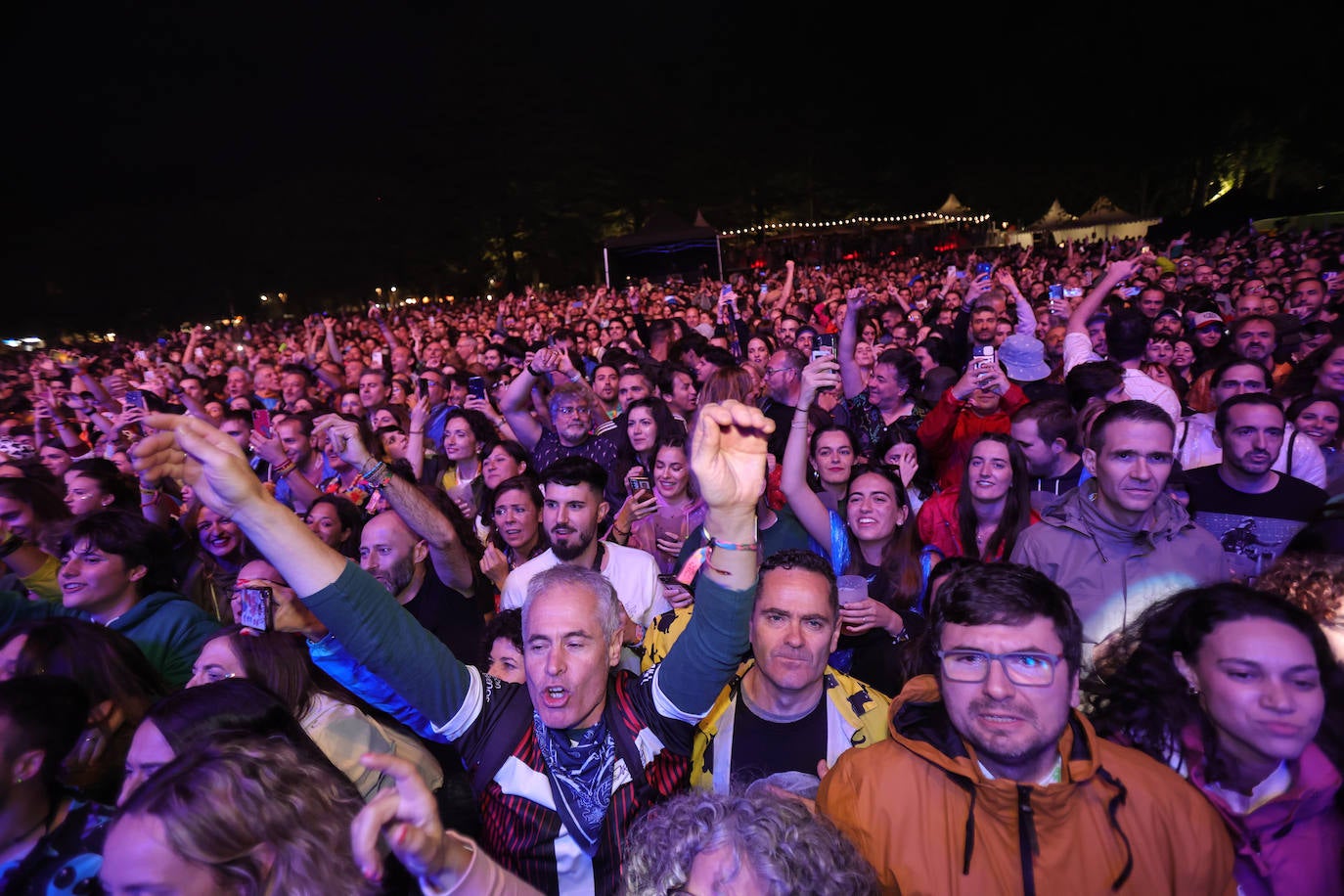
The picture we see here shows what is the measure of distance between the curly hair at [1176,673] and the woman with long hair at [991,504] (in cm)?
124

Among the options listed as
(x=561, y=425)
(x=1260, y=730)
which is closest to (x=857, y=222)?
(x=561, y=425)

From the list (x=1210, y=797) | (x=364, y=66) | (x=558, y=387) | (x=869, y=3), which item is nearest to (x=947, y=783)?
(x=1210, y=797)

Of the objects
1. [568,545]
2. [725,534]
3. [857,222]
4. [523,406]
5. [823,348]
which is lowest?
[568,545]

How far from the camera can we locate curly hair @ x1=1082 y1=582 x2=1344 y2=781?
178 cm

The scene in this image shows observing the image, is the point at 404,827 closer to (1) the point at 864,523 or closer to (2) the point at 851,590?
(2) the point at 851,590

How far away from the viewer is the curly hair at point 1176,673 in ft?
5.84

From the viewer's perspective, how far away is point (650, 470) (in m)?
4.54

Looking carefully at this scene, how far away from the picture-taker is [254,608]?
2174 millimetres

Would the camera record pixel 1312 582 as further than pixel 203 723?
Yes

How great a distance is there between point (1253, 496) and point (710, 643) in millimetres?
→ 2753

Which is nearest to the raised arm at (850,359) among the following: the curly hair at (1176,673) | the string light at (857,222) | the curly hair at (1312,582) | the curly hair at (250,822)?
the curly hair at (1312,582)

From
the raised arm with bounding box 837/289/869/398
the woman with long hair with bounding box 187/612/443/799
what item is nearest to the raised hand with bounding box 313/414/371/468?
the woman with long hair with bounding box 187/612/443/799

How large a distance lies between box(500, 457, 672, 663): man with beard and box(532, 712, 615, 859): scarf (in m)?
1.21

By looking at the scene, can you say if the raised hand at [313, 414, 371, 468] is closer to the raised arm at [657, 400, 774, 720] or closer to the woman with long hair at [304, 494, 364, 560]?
the woman with long hair at [304, 494, 364, 560]
